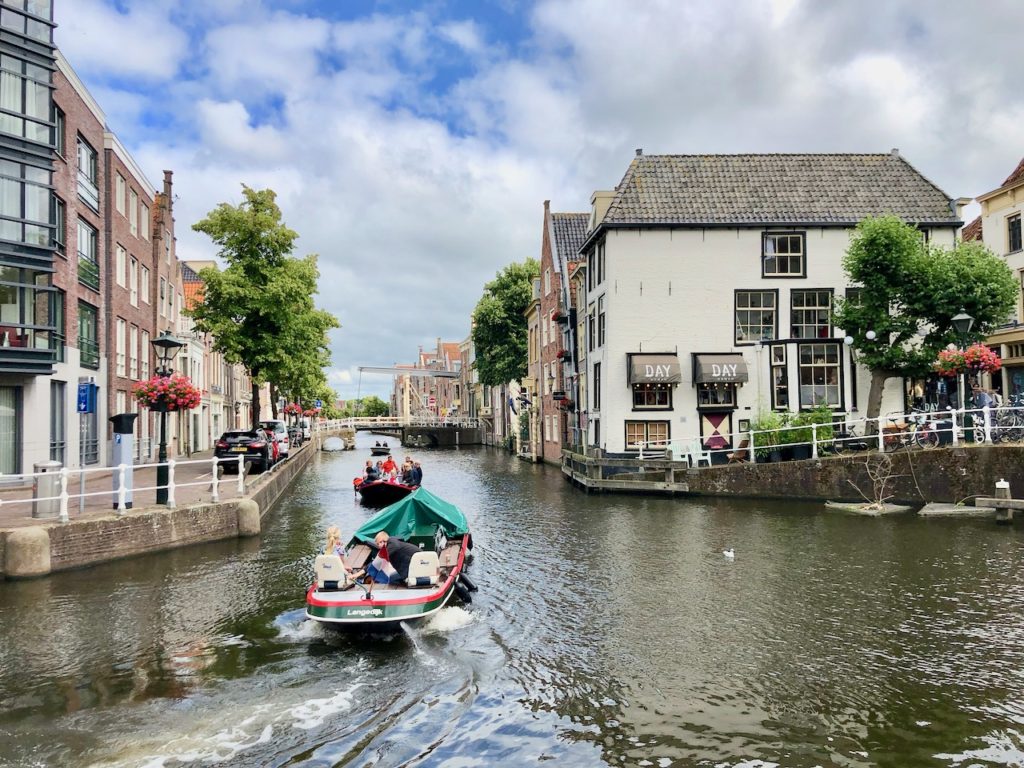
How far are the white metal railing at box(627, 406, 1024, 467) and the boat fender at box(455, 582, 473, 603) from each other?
15.5 m

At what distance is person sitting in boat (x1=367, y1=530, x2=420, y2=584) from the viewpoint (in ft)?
39.2

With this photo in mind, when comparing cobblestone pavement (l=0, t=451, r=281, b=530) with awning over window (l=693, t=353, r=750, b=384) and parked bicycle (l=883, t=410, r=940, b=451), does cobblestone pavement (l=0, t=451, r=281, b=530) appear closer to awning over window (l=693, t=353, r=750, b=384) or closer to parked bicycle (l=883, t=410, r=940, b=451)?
awning over window (l=693, t=353, r=750, b=384)

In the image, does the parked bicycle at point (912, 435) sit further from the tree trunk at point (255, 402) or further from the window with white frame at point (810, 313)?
the tree trunk at point (255, 402)

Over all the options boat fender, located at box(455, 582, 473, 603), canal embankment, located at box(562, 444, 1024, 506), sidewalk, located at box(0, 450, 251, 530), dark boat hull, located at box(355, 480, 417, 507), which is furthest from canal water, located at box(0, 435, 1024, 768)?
dark boat hull, located at box(355, 480, 417, 507)

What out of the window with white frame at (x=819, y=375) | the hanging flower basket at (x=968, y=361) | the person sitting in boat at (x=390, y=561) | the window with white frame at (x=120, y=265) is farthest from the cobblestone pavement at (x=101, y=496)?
the window with white frame at (x=819, y=375)

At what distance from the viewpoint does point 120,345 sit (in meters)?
33.8

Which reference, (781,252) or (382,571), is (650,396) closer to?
(781,252)

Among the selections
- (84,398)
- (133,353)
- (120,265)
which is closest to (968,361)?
(84,398)

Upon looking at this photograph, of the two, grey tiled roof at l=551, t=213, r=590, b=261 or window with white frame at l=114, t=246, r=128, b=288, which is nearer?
window with white frame at l=114, t=246, r=128, b=288

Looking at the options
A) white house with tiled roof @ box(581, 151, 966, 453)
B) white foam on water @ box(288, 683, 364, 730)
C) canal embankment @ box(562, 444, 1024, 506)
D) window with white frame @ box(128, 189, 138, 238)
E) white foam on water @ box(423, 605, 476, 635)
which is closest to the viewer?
white foam on water @ box(288, 683, 364, 730)

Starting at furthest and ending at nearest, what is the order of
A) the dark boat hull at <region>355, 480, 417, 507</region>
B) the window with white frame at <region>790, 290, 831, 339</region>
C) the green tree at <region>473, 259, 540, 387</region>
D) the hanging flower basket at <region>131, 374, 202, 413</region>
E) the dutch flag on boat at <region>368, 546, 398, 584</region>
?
the green tree at <region>473, 259, 540, 387</region>, the window with white frame at <region>790, 290, 831, 339</region>, the dark boat hull at <region>355, 480, 417, 507</region>, the hanging flower basket at <region>131, 374, 202, 413</region>, the dutch flag on boat at <region>368, 546, 398, 584</region>

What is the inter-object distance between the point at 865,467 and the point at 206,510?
61.9 feet

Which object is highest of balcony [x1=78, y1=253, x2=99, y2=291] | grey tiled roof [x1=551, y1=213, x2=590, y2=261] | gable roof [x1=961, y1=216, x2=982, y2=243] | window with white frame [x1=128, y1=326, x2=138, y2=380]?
grey tiled roof [x1=551, y1=213, x2=590, y2=261]

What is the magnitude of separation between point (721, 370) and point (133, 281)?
85.8ft
